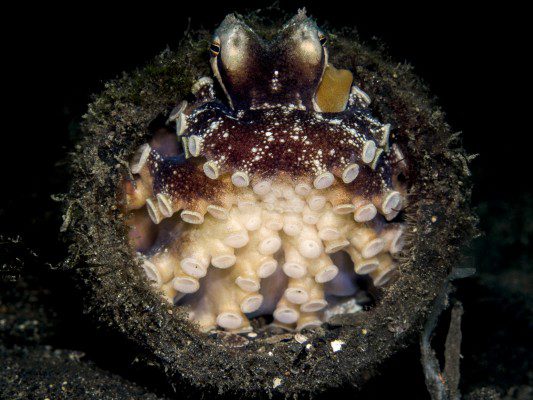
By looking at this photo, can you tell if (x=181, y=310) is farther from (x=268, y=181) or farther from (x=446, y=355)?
(x=446, y=355)

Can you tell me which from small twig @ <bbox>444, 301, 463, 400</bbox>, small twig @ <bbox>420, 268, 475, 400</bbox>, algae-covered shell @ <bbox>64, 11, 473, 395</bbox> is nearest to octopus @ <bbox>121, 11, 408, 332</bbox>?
algae-covered shell @ <bbox>64, 11, 473, 395</bbox>

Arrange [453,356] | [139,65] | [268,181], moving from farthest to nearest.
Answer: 1. [139,65]
2. [453,356]
3. [268,181]

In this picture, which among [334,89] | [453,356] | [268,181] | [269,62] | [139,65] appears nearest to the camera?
[268,181]

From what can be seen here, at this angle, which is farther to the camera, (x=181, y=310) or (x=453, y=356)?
(x=453, y=356)

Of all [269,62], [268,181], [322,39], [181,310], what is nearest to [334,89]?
[322,39]

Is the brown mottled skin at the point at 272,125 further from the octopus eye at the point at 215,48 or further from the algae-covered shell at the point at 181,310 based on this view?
the algae-covered shell at the point at 181,310

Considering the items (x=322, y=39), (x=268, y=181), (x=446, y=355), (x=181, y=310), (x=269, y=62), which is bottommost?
(x=446, y=355)

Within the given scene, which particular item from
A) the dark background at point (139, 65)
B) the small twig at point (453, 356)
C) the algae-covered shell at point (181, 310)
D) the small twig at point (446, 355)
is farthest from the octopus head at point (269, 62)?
the small twig at point (453, 356)
